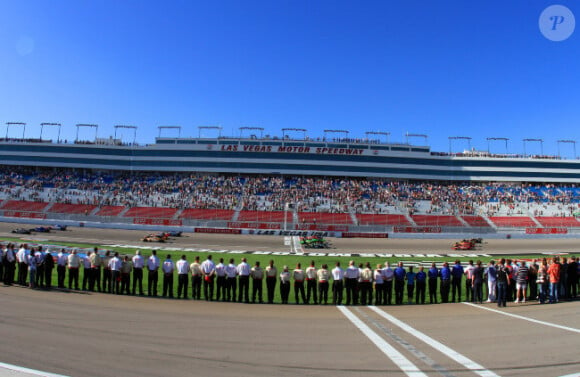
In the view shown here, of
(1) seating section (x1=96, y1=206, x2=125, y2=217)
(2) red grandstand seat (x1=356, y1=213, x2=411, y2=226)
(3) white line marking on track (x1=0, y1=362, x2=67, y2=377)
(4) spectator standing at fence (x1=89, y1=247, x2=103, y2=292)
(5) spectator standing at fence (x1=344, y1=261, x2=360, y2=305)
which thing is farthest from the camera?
(1) seating section (x1=96, y1=206, x2=125, y2=217)

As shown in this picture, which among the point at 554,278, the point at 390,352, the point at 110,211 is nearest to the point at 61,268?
the point at 390,352

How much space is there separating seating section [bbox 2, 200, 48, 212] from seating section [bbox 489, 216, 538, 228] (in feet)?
218

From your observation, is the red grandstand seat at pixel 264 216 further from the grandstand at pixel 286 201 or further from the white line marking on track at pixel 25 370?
the white line marking on track at pixel 25 370

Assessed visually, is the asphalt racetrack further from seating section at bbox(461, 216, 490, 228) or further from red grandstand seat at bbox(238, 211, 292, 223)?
seating section at bbox(461, 216, 490, 228)

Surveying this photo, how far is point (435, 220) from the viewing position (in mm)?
48562

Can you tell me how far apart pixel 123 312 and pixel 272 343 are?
469 centimetres

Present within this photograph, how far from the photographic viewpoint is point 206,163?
217 ft

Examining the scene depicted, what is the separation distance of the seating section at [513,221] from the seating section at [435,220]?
5.74m

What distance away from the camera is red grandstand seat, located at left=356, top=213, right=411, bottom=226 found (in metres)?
46.1

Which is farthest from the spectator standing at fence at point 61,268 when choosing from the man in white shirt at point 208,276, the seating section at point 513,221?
the seating section at point 513,221

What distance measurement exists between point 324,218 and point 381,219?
776 centimetres

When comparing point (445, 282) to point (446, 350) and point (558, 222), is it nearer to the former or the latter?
point (446, 350)

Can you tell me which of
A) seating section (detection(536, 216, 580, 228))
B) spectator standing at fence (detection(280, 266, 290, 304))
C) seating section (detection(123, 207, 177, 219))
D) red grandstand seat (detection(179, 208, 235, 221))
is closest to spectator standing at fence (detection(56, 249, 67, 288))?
spectator standing at fence (detection(280, 266, 290, 304))

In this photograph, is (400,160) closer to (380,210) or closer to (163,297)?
(380,210)
